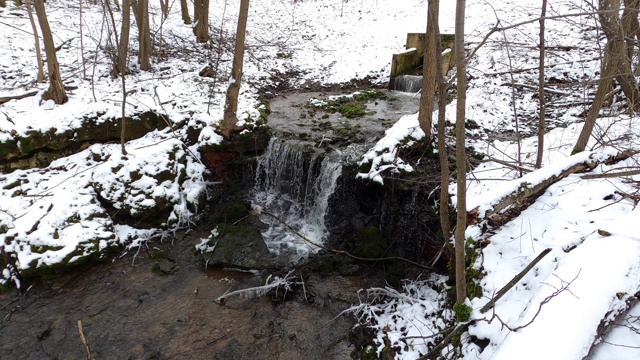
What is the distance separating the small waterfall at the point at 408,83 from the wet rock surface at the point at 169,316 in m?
7.19

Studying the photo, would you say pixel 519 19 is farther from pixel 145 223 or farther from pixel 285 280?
pixel 145 223

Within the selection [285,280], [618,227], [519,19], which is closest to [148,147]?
[285,280]

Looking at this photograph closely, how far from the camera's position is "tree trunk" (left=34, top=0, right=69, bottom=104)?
677 cm

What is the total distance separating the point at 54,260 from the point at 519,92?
388 inches

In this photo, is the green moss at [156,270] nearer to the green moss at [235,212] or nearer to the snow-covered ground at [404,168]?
the snow-covered ground at [404,168]

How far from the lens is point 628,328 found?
8.10 ft

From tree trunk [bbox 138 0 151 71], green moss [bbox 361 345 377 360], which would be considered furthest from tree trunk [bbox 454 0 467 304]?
tree trunk [bbox 138 0 151 71]

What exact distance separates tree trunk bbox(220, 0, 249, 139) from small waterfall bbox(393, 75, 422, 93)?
554 cm

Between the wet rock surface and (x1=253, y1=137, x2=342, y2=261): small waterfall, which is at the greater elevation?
(x1=253, y1=137, x2=342, y2=261): small waterfall

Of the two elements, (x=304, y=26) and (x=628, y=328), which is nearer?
(x=628, y=328)

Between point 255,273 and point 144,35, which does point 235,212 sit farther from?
point 144,35

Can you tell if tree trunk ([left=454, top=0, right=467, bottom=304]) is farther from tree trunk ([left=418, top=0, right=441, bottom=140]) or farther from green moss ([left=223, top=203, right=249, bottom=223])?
green moss ([left=223, top=203, right=249, bottom=223])

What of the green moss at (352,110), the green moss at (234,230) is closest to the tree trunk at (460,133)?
the green moss at (234,230)

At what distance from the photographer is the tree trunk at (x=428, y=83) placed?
5512mm
